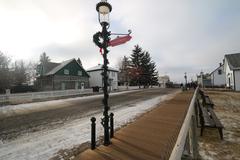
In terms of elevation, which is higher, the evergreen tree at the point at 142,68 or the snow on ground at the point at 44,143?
the evergreen tree at the point at 142,68

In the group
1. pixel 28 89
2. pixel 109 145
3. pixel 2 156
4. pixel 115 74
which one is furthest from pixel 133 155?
pixel 115 74

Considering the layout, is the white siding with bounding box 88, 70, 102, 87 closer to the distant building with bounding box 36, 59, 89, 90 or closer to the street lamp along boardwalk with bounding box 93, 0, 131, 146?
the distant building with bounding box 36, 59, 89, 90

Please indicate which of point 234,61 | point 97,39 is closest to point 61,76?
point 97,39

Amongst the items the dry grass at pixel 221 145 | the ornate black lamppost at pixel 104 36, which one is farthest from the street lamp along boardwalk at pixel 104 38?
the dry grass at pixel 221 145

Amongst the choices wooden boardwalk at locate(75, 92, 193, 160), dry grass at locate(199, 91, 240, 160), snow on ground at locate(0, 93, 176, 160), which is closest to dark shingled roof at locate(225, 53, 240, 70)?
dry grass at locate(199, 91, 240, 160)

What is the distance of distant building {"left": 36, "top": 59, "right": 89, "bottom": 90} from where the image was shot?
3204cm

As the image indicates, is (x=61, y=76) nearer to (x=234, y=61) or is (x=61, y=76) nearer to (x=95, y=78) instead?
(x=95, y=78)

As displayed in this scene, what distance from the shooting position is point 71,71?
115 ft

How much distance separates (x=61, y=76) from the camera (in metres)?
32.8

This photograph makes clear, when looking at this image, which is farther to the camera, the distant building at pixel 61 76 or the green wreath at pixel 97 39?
the distant building at pixel 61 76

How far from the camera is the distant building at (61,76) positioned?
3204 cm

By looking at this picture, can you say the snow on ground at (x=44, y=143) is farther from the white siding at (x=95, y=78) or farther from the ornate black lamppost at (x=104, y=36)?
the white siding at (x=95, y=78)

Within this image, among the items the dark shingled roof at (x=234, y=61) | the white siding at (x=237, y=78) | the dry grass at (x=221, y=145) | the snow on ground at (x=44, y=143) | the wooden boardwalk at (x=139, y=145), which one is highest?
the dark shingled roof at (x=234, y=61)

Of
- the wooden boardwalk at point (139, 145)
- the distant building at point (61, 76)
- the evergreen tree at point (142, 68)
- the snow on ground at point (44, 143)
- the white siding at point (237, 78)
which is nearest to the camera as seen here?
the wooden boardwalk at point (139, 145)
